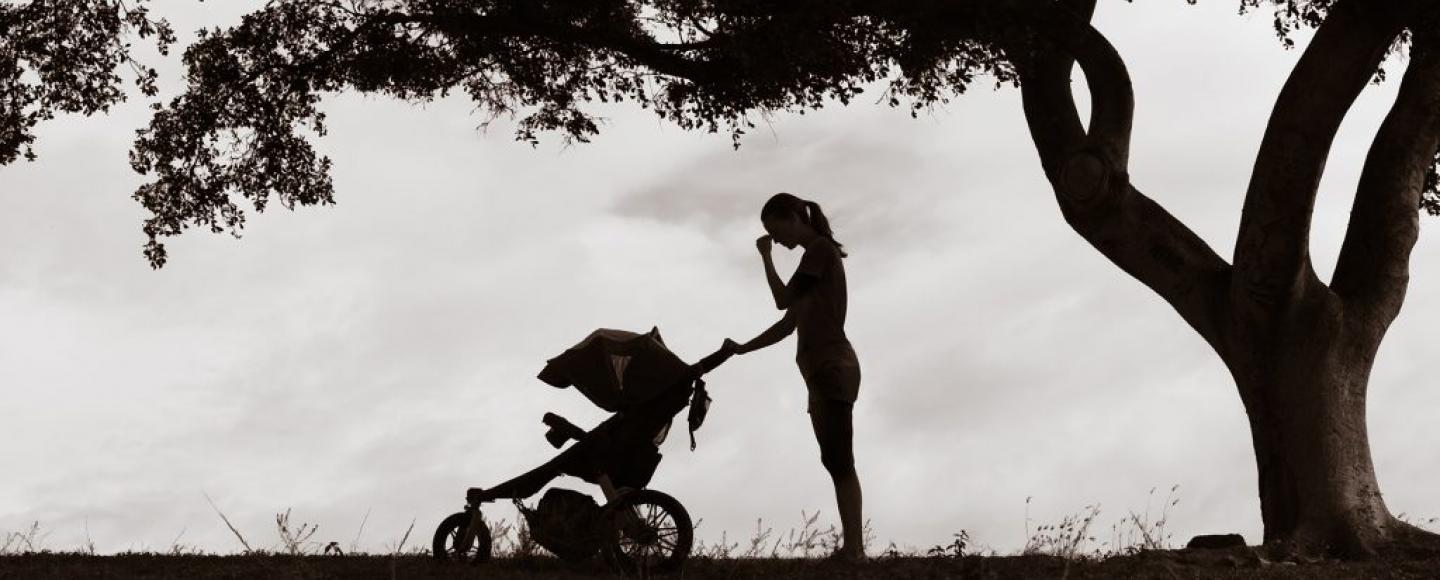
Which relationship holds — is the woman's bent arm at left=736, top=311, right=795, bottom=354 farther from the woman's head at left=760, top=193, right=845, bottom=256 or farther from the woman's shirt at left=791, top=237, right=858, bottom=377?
the woman's head at left=760, top=193, right=845, bottom=256

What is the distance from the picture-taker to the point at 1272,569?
10.6 m

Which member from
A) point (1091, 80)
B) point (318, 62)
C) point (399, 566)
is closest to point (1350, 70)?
point (1091, 80)

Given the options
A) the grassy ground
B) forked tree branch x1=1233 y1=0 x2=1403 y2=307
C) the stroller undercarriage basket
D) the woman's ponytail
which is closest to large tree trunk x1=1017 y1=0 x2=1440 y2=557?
forked tree branch x1=1233 y1=0 x2=1403 y2=307

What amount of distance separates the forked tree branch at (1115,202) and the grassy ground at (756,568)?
272 cm

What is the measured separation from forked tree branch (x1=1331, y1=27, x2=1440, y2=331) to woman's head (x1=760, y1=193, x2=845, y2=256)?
5.59m

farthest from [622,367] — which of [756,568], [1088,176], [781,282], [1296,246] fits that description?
[1296,246]

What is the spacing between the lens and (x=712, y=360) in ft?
31.1

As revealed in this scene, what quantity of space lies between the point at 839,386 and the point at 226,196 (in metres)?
9.12

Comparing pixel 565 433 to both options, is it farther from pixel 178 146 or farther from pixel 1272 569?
pixel 178 146

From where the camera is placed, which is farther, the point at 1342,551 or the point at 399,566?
the point at 1342,551

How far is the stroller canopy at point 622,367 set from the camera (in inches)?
375

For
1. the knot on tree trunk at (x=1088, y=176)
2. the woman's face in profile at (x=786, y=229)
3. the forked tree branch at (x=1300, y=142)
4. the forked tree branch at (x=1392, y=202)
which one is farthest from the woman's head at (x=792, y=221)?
the forked tree branch at (x=1392, y=202)

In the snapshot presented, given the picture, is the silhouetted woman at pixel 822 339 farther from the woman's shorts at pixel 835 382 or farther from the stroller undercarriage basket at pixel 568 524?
the stroller undercarriage basket at pixel 568 524

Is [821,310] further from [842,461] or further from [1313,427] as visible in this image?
[1313,427]
